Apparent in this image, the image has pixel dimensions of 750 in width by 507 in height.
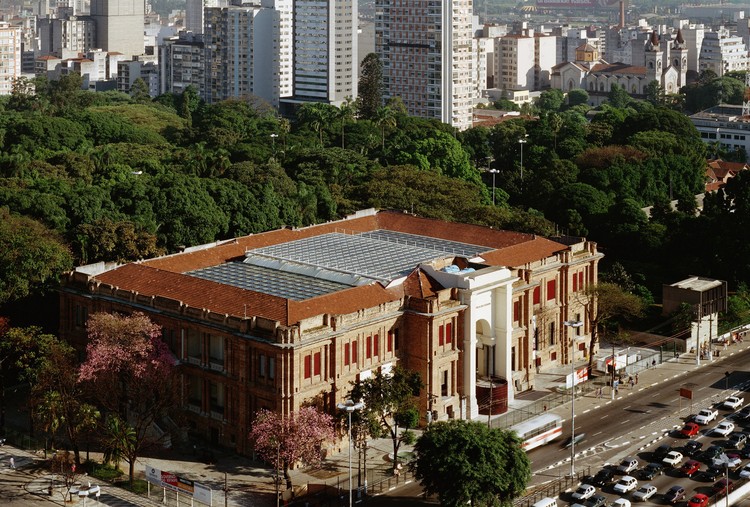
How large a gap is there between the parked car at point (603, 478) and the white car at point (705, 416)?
1325 cm

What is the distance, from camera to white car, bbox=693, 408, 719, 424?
94.6 meters

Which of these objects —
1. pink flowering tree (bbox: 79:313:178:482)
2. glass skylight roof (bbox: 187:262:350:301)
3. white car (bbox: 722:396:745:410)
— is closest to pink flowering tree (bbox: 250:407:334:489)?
pink flowering tree (bbox: 79:313:178:482)

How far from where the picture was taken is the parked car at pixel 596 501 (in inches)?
3123

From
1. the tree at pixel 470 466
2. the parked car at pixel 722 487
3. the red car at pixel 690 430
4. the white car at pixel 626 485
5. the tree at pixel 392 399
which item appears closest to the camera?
the tree at pixel 470 466

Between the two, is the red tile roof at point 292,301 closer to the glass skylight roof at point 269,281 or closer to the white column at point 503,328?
the glass skylight roof at point 269,281

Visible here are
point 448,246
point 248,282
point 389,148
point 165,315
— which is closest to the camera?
point 165,315

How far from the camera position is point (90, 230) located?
114125 millimetres

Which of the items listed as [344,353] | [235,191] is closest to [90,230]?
[235,191]

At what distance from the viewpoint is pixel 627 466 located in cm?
8494

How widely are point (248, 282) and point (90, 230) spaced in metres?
23.8

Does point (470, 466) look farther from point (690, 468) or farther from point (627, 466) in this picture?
point (690, 468)

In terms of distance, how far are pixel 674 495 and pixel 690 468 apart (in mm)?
4598

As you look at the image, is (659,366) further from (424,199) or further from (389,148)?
(389,148)

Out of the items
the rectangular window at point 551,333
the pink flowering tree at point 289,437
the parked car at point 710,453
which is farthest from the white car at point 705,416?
the pink flowering tree at point 289,437
